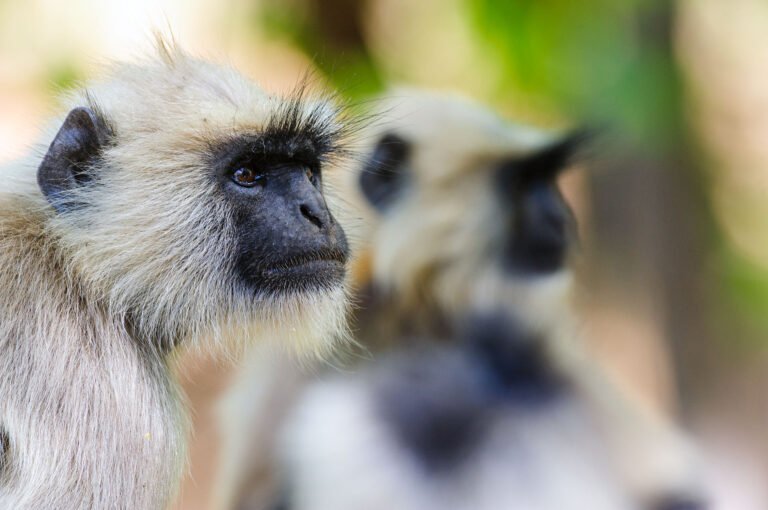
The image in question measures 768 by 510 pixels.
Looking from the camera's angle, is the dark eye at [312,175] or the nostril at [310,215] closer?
the nostril at [310,215]

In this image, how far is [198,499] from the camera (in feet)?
11.7

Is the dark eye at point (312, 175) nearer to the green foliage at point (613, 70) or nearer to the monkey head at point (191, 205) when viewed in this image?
the monkey head at point (191, 205)

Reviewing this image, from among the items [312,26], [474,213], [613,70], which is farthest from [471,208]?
[312,26]

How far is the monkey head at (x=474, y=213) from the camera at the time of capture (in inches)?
102

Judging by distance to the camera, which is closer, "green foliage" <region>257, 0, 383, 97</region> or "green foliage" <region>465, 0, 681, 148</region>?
"green foliage" <region>465, 0, 681, 148</region>

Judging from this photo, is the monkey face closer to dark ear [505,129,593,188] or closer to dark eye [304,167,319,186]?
dark ear [505,129,593,188]

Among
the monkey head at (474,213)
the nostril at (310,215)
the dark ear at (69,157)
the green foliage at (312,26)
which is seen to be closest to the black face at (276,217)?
the nostril at (310,215)

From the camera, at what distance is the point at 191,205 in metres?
1.72

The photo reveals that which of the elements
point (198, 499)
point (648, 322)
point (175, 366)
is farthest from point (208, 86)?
point (198, 499)

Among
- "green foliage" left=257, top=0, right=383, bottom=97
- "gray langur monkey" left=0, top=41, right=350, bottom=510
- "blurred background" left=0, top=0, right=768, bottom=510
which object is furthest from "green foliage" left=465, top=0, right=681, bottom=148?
"gray langur monkey" left=0, top=41, right=350, bottom=510

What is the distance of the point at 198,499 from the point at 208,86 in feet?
7.64

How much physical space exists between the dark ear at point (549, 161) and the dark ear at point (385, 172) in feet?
1.20

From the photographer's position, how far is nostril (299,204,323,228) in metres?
1.66

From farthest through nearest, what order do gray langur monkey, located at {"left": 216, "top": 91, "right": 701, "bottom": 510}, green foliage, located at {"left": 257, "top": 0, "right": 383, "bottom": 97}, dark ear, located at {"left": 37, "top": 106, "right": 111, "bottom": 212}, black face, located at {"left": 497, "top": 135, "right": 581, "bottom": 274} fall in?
green foliage, located at {"left": 257, "top": 0, "right": 383, "bottom": 97} → black face, located at {"left": 497, "top": 135, "right": 581, "bottom": 274} → gray langur monkey, located at {"left": 216, "top": 91, "right": 701, "bottom": 510} → dark ear, located at {"left": 37, "top": 106, "right": 111, "bottom": 212}
